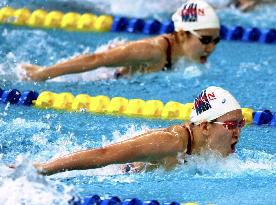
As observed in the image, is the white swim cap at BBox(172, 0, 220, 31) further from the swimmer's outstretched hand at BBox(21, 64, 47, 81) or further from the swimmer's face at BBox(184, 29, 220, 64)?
the swimmer's outstretched hand at BBox(21, 64, 47, 81)

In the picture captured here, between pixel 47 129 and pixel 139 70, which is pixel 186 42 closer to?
pixel 139 70

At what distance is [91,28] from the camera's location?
29.0ft

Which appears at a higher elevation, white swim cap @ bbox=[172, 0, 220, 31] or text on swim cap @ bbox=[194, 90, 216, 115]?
white swim cap @ bbox=[172, 0, 220, 31]

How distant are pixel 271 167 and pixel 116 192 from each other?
950 millimetres

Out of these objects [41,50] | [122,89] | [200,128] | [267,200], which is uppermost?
[41,50]

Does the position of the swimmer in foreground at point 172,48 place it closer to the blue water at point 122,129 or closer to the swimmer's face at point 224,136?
the blue water at point 122,129

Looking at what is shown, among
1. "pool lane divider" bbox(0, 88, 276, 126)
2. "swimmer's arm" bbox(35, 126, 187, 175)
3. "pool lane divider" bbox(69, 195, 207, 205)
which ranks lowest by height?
"pool lane divider" bbox(69, 195, 207, 205)

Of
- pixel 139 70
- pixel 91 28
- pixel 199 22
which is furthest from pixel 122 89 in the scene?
pixel 91 28

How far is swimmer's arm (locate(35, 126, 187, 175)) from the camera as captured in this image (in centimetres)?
469

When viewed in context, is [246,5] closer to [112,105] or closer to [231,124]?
[112,105]

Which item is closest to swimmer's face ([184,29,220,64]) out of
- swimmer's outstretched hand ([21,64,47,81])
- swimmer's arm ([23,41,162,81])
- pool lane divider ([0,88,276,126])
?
swimmer's arm ([23,41,162,81])

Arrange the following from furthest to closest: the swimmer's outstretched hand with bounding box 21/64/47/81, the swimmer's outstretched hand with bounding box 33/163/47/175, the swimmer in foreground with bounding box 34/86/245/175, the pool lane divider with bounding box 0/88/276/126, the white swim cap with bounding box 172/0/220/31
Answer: the swimmer's outstretched hand with bounding box 21/64/47/81
the white swim cap with bounding box 172/0/220/31
the pool lane divider with bounding box 0/88/276/126
the swimmer in foreground with bounding box 34/86/245/175
the swimmer's outstretched hand with bounding box 33/163/47/175

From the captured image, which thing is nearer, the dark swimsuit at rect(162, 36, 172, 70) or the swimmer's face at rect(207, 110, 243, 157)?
the swimmer's face at rect(207, 110, 243, 157)

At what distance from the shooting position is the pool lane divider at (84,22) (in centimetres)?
864
